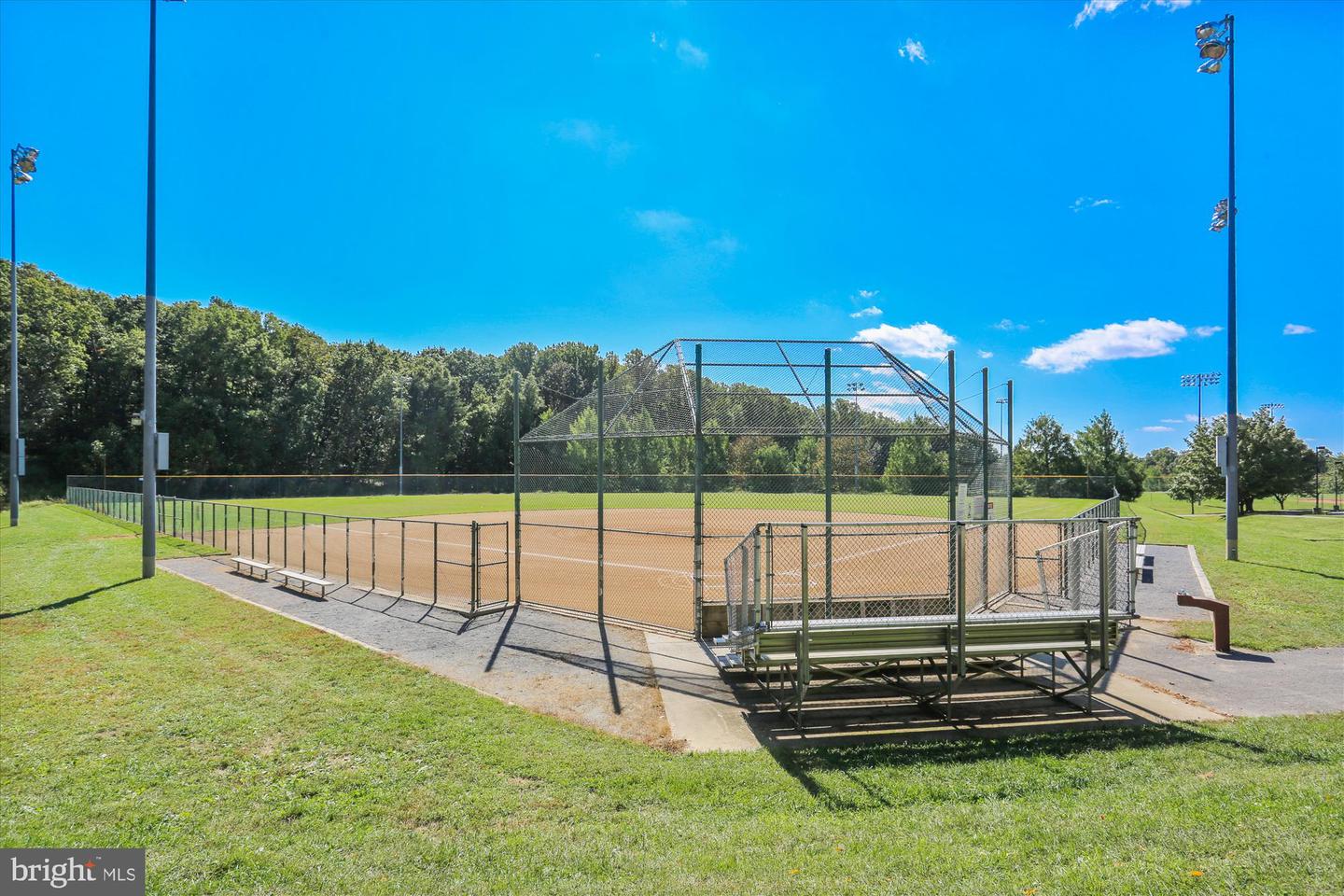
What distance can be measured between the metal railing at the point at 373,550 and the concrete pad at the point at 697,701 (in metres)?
3.14

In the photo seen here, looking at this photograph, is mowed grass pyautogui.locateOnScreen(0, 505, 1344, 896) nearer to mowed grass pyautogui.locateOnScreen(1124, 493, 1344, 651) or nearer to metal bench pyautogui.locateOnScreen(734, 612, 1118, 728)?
metal bench pyautogui.locateOnScreen(734, 612, 1118, 728)

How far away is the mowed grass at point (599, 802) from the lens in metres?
3.41

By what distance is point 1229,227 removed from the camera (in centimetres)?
1602

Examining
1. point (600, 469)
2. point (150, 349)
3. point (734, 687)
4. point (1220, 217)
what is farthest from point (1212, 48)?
point (150, 349)

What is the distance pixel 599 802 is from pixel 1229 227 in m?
20.3

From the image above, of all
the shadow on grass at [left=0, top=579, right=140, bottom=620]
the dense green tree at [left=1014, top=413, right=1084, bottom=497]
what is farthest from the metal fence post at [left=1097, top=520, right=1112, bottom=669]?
the dense green tree at [left=1014, top=413, right=1084, bottom=497]

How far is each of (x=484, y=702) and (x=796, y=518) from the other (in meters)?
9.29

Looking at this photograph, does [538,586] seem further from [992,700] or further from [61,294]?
[61,294]

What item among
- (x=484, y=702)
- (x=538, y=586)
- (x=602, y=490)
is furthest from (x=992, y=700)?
(x=538, y=586)

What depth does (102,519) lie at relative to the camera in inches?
1094

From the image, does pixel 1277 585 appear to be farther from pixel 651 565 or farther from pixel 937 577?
pixel 651 565

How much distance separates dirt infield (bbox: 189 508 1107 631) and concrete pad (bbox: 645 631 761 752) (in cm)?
105

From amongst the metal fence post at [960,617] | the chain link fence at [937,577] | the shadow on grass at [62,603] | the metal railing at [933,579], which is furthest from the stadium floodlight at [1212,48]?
the shadow on grass at [62,603]

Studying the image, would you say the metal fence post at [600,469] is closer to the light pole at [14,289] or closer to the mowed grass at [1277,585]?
the mowed grass at [1277,585]
